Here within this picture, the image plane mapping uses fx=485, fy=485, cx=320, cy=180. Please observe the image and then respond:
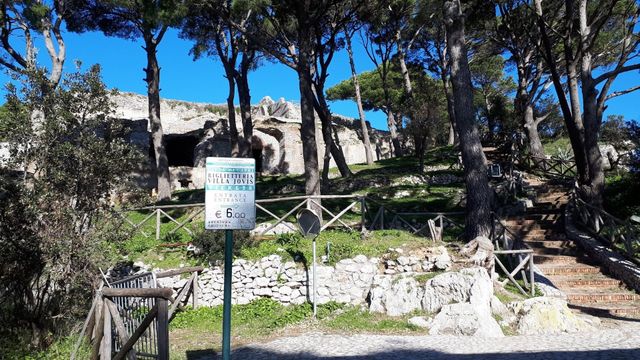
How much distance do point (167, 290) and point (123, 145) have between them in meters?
3.82

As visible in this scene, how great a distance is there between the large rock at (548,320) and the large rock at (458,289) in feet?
2.14

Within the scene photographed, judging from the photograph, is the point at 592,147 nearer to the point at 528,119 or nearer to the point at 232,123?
the point at 528,119

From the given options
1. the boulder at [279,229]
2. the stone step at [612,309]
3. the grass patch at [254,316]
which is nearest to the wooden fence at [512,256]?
the stone step at [612,309]

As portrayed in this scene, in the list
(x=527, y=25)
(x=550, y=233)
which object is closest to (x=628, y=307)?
(x=550, y=233)

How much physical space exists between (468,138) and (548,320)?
194 inches

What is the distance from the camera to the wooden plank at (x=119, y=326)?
17.9 ft

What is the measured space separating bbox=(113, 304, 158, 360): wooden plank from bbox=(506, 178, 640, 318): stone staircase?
8.42 metres

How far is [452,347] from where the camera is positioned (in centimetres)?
716

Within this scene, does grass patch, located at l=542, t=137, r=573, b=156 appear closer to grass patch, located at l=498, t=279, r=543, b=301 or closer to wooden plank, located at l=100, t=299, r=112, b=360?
grass patch, located at l=498, t=279, r=543, b=301

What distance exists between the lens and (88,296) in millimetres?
7383

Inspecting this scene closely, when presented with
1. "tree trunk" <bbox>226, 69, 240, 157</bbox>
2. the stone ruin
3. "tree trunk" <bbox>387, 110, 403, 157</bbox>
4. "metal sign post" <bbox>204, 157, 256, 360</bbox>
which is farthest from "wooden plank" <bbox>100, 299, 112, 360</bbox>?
"tree trunk" <bbox>387, 110, 403, 157</bbox>

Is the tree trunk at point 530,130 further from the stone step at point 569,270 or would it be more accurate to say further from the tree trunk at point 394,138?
the stone step at point 569,270

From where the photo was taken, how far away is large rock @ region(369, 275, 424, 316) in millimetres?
9203

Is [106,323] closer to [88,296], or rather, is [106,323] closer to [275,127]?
[88,296]
